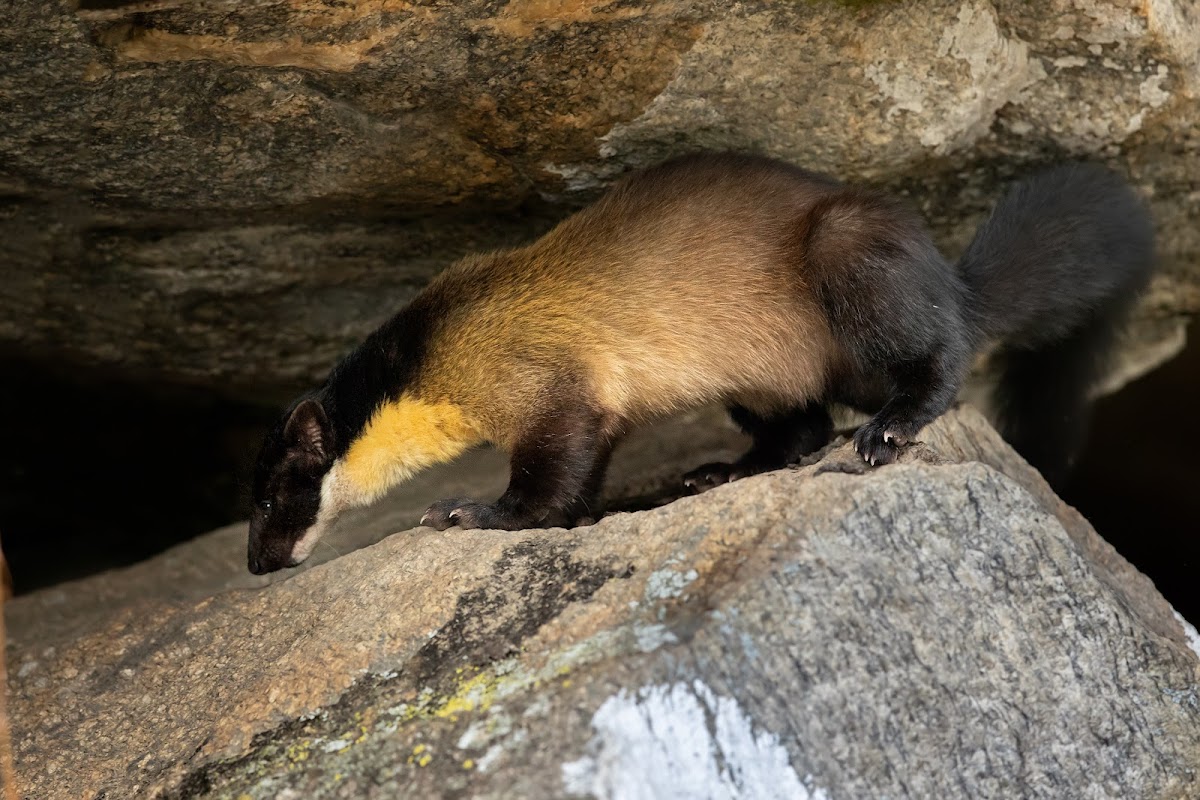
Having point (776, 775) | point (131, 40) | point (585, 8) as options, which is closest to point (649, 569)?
point (776, 775)

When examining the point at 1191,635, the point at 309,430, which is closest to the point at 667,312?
the point at 309,430

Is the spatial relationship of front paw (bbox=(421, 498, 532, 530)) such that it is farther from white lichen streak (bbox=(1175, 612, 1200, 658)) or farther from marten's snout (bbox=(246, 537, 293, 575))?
white lichen streak (bbox=(1175, 612, 1200, 658))

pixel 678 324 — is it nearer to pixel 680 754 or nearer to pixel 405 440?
pixel 405 440

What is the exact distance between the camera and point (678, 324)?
458 centimetres

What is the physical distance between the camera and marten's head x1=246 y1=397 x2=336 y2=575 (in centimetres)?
471

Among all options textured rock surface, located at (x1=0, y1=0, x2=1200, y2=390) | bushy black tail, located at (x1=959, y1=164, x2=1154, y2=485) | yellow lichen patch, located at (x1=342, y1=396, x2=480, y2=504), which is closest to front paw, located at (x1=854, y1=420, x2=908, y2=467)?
bushy black tail, located at (x1=959, y1=164, x2=1154, y2=485)

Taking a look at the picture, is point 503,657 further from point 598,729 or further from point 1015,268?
point 1015,268

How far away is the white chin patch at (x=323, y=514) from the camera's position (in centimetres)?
477

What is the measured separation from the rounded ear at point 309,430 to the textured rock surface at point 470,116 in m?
0.89

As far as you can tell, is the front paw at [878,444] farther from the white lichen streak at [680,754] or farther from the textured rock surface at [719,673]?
the white lichen streak at [680,754]

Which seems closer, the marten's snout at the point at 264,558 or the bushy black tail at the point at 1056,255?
the bushy black tail at the point at 1056,255

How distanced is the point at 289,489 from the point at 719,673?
A: 2429 millimetres

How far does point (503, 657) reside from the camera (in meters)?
3.15

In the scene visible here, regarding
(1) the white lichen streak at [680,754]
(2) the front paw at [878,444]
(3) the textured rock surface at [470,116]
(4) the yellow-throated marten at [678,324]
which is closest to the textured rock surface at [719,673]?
(1) the white lichen streak at [680,754]
